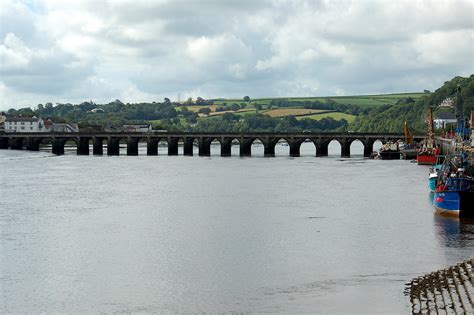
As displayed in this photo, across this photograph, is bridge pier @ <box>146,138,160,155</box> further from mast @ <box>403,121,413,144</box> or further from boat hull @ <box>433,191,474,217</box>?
boat hull @ <box>433,191,474,217</box>

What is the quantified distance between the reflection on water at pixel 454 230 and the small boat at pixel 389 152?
323ft

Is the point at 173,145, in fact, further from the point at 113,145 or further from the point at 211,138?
the point at 113,145

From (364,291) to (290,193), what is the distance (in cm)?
4918

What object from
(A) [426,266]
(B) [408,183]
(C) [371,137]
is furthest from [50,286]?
(C) [371,137]

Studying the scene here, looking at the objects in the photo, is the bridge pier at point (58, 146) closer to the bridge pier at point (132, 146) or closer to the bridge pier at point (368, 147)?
the bridge pier at point (132, 146)

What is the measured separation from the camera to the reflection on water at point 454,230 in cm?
5537

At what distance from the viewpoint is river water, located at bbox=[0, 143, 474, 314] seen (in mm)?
40656

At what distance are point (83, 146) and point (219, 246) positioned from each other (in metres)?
137

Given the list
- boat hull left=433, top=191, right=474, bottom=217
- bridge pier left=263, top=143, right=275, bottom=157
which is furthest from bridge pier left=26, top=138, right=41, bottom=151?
boat hull left=433, top=191, right=474, bottom=217

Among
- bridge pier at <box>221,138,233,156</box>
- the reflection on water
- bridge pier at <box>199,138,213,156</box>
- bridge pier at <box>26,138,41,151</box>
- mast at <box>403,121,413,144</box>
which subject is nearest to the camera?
the reflection on water

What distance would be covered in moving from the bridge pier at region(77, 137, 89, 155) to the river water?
85.1 m

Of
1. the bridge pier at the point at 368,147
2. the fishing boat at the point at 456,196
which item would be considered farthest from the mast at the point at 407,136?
the fishing boat at the point at 456,196

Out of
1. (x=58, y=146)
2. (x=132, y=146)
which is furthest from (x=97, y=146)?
(x=58, y=146)

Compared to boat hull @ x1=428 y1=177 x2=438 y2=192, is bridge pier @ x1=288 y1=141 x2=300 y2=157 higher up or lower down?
higher up
